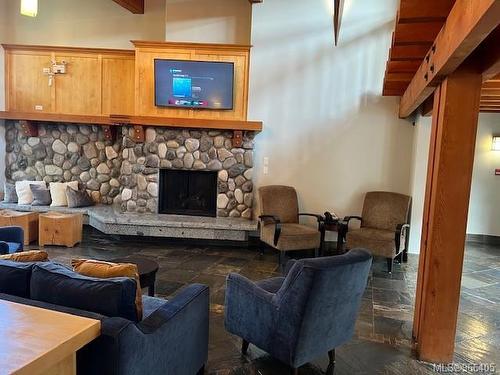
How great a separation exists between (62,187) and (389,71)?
5201 millimetres

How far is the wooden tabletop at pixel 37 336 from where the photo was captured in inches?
49.8

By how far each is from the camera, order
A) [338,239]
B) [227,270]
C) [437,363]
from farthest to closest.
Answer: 1. [338,239]
2. [227,270]
3. [437,363]

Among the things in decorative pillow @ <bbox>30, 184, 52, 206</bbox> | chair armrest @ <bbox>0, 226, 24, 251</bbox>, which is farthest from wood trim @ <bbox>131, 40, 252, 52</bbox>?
chair armrest @ <bbox>0, 226, 24, 251</bbox>

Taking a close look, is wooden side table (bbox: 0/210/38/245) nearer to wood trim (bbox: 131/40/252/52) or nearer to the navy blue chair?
the navy blue chair

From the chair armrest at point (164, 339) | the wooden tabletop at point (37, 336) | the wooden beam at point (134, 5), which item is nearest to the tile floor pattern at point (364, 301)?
the chair armrest at point (164, 339)

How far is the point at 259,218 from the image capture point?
5.42 meters

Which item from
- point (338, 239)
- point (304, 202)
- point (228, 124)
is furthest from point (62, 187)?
point (338, 239)

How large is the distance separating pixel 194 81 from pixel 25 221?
10.2ft

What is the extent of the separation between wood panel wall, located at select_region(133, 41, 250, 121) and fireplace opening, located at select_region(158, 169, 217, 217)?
3.00 ft

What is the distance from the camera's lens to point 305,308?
222 centimetres

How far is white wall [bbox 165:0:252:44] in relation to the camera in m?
5.84

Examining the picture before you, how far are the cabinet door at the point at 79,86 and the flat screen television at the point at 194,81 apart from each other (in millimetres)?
1303

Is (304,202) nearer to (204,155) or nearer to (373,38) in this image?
(204,155)

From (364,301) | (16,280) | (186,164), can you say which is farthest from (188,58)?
(16,280)
